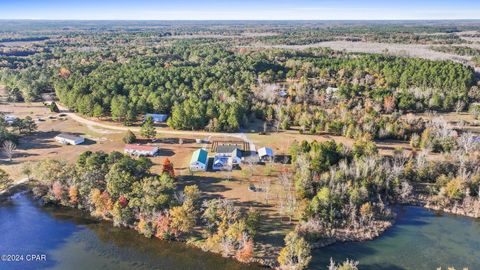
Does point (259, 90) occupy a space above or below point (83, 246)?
above

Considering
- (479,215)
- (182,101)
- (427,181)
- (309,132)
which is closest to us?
(479,215)

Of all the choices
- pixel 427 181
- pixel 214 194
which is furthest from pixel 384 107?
pixel 214 194

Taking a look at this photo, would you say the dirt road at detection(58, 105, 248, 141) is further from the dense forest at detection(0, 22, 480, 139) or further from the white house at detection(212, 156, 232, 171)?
the white house at detection(212, 156, 232, 171)

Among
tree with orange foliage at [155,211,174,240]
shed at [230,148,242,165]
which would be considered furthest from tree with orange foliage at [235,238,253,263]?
shed at [230,148,242,165]

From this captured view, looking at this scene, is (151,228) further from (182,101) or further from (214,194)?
(182,101)

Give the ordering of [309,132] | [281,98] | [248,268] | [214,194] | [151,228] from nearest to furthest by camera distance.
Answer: [248,268]
[151,228]
[214,194]
[309,132]
[281,98]

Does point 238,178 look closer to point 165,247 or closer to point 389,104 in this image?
point 165,247

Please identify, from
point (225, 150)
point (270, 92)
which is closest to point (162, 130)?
point (225, 150)
